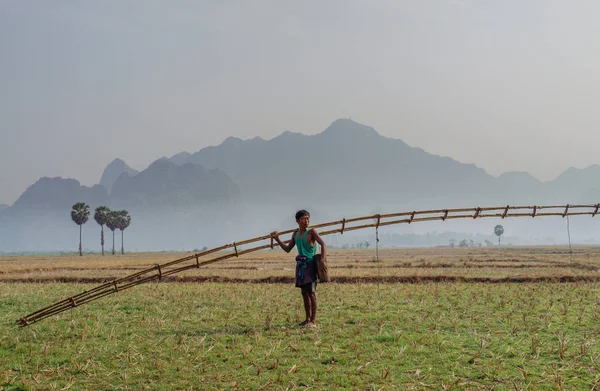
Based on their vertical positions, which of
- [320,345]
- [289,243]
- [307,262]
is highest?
[289,243]

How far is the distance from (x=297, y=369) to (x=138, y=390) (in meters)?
2.66

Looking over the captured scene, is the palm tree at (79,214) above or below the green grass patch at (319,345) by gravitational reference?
above

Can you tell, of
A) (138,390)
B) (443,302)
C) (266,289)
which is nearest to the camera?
(138,390)

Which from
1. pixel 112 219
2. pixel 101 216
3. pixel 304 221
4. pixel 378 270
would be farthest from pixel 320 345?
pixel 112 219

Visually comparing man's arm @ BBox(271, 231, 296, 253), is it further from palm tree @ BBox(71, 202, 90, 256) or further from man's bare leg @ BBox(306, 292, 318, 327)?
palm tree @ BBox(71, 202, 90, 256)

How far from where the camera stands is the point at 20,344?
11.5 metres

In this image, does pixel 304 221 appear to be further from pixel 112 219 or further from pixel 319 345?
pixel 112 219

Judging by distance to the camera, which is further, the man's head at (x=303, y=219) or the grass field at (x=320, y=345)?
the man's head at (x=303, y=219)

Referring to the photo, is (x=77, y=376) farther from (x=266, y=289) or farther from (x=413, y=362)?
(x=266, y=289)

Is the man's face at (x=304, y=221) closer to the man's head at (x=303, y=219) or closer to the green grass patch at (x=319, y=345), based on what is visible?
the man's head at (x=303, y=219)

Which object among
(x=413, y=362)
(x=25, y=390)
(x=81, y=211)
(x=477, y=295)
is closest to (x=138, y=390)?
(x=25, y=390)

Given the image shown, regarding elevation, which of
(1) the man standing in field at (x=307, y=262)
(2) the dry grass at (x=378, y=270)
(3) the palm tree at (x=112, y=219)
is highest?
(3) the palm tree at (x=112, y=219)

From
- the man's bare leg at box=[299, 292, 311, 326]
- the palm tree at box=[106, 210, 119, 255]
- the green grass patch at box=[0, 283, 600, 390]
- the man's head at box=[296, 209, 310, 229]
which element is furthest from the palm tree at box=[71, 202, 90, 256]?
the man's head at box=[296, 209, 310, 229]

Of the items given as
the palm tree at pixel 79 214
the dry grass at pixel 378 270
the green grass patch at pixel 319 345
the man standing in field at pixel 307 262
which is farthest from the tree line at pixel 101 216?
the man standing in field at pixel 307 262
